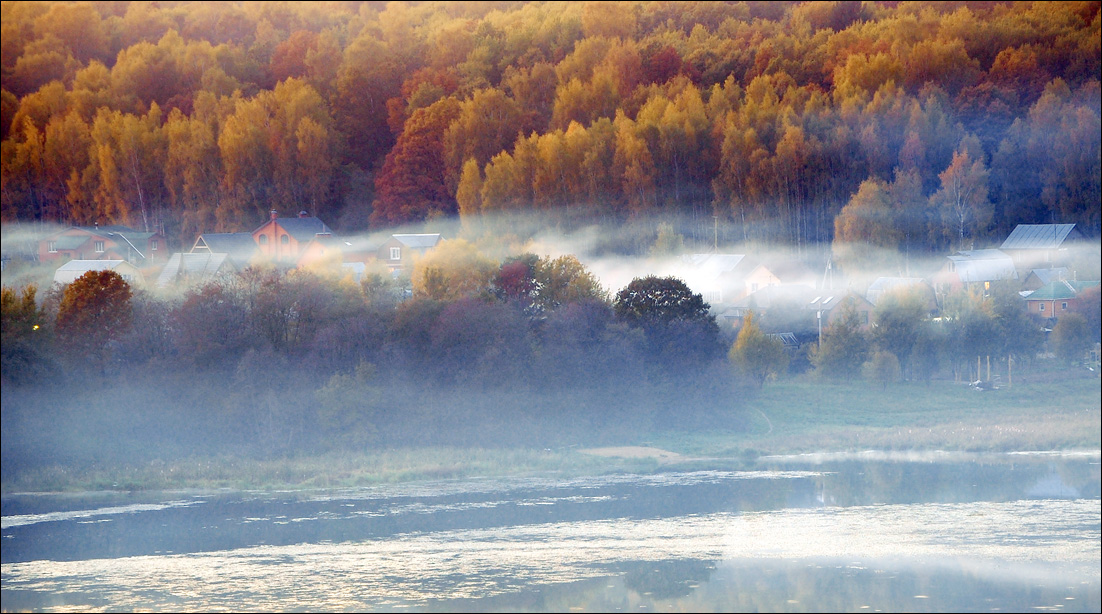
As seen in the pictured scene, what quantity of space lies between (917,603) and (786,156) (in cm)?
1728

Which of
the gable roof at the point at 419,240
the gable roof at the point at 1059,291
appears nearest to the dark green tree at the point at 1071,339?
the gable roof at the point at 1059,291

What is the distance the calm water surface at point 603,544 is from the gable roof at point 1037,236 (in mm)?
10470

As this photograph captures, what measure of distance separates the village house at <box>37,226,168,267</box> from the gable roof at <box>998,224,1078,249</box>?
20.1 metres

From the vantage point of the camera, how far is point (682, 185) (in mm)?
26438

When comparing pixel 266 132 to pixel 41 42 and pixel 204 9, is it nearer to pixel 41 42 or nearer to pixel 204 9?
pixel 41 42

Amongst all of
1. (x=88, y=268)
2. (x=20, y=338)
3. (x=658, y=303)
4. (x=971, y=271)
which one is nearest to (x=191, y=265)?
(x=88, y=268)

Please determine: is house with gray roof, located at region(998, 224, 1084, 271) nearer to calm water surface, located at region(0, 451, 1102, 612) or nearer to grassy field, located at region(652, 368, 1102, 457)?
grassy field, located at region(652, 368, 1102, 457)

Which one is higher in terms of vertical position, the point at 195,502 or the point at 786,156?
the point at 786,156

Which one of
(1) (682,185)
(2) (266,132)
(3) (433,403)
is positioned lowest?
(3) (433,403)

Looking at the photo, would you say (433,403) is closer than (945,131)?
Yes

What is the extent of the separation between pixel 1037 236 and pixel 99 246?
21.8 m

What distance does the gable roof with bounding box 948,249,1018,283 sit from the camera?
24.2 m

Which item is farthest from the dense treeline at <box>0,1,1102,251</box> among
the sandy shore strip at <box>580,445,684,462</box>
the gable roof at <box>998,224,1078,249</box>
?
the sandy shore strip at <box>580,445,684,462</box>


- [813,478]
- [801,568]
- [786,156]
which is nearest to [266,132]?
[786,156]
